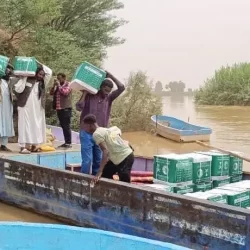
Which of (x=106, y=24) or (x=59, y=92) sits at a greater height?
(x=106, y=24)

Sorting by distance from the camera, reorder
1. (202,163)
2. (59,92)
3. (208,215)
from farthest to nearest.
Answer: (59,92), (202,163), (208,215)

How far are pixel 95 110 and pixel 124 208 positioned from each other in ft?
5.03

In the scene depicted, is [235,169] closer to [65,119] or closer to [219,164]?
[219,164]

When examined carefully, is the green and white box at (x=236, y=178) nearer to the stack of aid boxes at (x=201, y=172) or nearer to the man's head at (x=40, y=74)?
the stack of aid boxes at (x=201, y=172)

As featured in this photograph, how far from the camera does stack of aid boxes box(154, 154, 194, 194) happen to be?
522 centimetres

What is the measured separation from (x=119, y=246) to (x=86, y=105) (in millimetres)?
2993

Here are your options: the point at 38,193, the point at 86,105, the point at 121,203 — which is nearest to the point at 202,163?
the point at 121,203

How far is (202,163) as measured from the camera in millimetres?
5469

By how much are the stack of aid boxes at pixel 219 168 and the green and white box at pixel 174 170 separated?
43cm

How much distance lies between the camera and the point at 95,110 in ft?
19.1

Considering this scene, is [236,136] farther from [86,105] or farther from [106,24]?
[86,105]

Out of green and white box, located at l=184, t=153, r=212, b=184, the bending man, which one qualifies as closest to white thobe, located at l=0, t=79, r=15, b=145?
the bending man

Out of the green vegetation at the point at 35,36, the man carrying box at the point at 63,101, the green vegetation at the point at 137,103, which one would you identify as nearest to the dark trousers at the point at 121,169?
the man carrying box at the point at 63,101

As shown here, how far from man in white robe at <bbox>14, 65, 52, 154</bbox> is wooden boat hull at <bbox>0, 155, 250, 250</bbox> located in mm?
715
